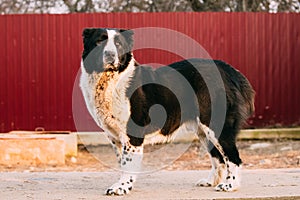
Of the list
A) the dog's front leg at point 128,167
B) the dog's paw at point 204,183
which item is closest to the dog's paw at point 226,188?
the dog's paw at point 204,183

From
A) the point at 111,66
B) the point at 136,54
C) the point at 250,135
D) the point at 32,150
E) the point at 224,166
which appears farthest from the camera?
the point at 136,54

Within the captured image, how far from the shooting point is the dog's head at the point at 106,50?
236 inches

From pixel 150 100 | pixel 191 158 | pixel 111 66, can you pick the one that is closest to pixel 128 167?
pixel 150 100

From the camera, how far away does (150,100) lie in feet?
20.9

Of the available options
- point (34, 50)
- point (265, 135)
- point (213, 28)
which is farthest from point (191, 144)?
point (34, 50)

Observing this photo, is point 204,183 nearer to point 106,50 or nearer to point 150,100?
point 150,100

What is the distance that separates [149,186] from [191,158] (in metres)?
4.41

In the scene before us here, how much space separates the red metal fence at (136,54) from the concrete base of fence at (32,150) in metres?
1.98

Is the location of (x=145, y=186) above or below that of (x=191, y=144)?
above

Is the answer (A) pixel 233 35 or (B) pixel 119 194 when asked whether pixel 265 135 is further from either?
(B) pixel 119 194

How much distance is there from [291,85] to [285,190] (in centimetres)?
663

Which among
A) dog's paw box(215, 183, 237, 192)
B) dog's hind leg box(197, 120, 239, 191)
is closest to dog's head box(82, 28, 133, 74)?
dog's hind leg box(197, 120, 239, 191)

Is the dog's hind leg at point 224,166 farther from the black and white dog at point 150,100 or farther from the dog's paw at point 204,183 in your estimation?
the dog's paw at point 204,183

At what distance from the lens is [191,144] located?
40.8 ft
